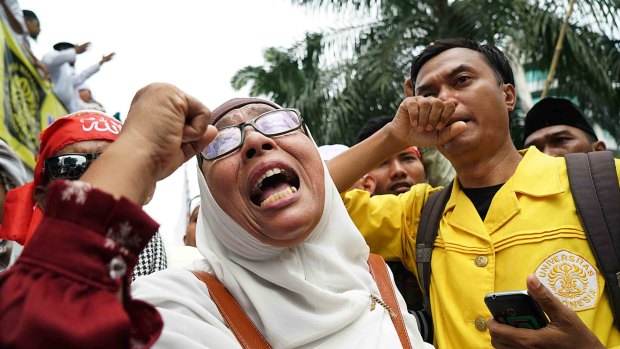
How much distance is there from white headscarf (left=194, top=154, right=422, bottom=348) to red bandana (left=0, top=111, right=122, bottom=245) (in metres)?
0.71

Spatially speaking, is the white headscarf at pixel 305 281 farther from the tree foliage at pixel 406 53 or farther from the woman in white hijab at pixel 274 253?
the tree foliage at pixel 406 53

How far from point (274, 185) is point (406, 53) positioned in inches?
370

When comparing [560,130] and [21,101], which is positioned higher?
[21,101]

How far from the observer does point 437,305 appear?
244 cm

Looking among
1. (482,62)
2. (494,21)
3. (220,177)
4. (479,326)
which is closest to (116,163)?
(220,177)

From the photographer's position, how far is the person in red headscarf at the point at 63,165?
2379 mm

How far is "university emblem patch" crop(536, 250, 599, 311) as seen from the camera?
2.17m

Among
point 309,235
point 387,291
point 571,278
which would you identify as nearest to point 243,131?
point 309,235

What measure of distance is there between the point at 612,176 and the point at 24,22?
169 inches

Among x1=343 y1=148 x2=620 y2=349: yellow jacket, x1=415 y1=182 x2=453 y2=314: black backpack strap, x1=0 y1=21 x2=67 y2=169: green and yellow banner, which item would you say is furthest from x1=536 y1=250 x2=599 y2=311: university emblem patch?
x1=0 y1=21 x2=67 y2=169: green and yellow banner

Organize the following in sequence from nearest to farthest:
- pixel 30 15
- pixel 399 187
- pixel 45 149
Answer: pixel 45 149
pixel 399 187
pixel 30 15

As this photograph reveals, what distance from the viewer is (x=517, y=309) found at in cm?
189

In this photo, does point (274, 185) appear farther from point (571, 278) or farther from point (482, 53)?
point (482, 53)

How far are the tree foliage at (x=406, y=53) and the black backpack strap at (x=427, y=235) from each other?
761cm
